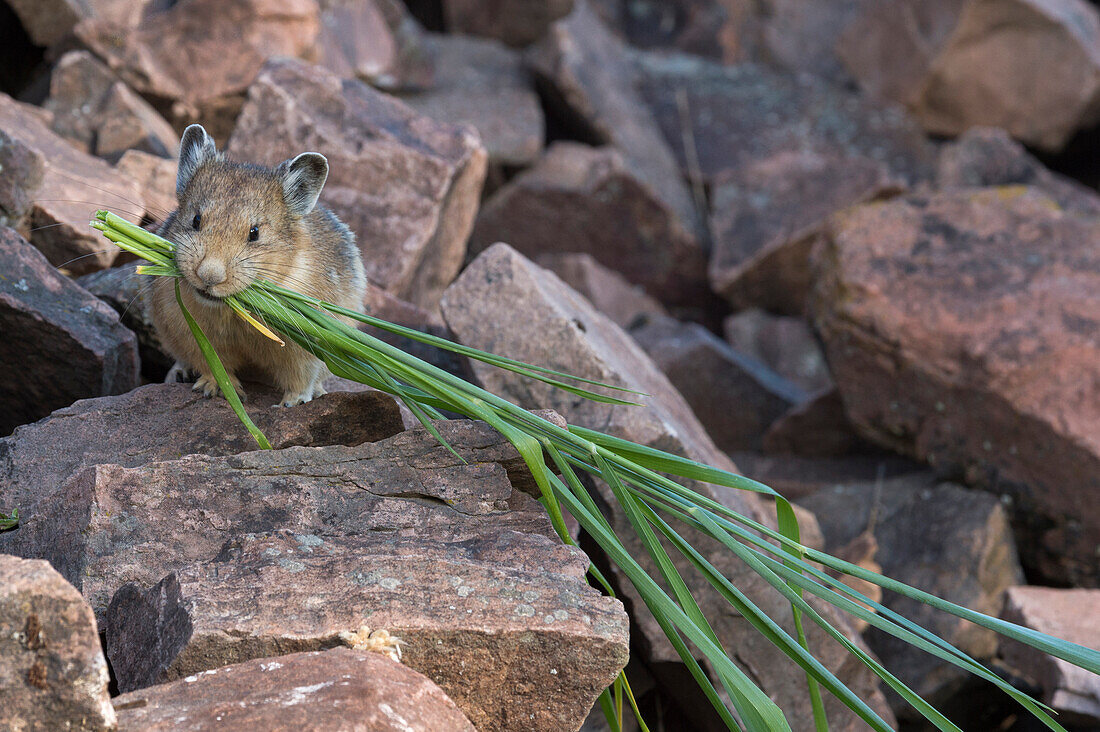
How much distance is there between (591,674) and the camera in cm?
271

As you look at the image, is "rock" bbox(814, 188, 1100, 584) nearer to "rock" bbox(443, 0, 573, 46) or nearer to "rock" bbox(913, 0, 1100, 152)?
"rock" bbox(913, 0, 1100, 152)

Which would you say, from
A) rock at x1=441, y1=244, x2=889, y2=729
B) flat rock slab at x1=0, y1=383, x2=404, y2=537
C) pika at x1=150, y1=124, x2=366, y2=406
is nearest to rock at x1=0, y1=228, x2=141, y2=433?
flat rock slab at x1=0, y1=383, x2=404, y2=537

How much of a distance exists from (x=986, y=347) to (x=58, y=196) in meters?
5.63

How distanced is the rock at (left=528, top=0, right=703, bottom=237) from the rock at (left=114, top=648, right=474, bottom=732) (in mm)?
7922

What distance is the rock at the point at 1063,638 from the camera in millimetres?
4922

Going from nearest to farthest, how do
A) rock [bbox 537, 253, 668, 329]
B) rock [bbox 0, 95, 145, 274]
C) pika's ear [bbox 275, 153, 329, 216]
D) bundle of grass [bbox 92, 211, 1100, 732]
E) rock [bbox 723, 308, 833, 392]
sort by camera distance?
bundle of grass [bbox 92, 211, 1100, 732] → pika's ear [bbox 275, 153, 329, 216] → rock [bbox 0, 95, 145, 274] → rock [bbox 537, 253, 668, 329] → rock [bbox 723, 308, 833, 392]

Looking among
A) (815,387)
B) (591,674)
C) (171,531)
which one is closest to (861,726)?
(591,674)

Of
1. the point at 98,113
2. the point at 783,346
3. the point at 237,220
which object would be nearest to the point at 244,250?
the point at 237,220

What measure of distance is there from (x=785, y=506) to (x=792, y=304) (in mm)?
6918

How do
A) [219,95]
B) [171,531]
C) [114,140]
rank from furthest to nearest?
1. [219,95]
2. [114,140]
3. [171,531]

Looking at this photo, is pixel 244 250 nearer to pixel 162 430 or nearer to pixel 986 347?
pixel 162 430

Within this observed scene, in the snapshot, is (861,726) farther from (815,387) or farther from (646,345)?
(815,387)

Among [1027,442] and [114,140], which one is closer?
[1027,442]

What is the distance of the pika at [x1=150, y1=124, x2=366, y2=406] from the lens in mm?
3602
